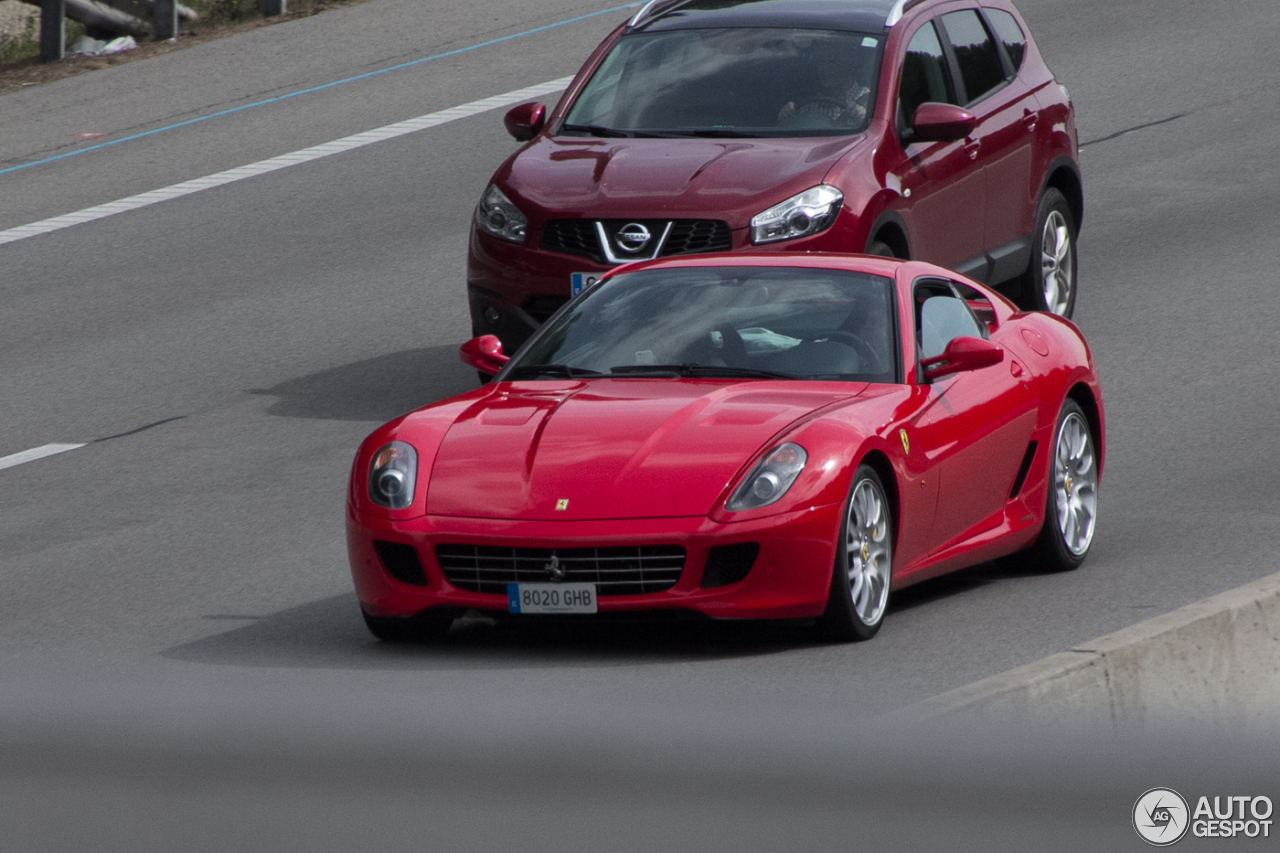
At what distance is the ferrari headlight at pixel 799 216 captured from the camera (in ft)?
35.4

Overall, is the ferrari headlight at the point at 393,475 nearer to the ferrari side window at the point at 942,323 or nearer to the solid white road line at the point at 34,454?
the ferrari side window at the point at 942,323

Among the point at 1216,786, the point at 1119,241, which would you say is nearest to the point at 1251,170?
the point at 1119,241

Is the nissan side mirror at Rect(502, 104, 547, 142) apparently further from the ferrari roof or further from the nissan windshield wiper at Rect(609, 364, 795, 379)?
the nissan windshield wiper at Rect(609, 364, 795, 379)

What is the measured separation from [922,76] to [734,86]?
3.52 ft

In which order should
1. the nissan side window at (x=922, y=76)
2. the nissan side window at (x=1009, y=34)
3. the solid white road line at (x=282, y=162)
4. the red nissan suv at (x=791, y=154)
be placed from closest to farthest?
1. the red nissan suv at (x=791, y=154)
2. the nissan side window at (x=922, y=76)
3. the nissan side window at (x=1009, y=34)
4. the solid white road line at (x=282, y=162)

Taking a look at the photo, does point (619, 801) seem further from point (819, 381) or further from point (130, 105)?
point (130, 105)

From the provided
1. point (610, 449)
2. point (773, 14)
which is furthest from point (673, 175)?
point (610, 449)

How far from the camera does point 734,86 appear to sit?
11867 mm

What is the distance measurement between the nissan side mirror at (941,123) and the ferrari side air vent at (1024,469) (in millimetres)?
3487

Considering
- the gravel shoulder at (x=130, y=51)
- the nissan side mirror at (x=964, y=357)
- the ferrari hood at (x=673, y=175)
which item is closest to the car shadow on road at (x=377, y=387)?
the ferrari hood at (x=673, y=175)

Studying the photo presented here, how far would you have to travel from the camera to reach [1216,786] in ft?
5.61

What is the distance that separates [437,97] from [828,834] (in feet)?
60.4

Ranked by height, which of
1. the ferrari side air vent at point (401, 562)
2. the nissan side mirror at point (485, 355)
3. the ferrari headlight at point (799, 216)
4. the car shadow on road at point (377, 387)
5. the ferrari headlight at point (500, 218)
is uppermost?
the nissan side mirror at point (485, 355)

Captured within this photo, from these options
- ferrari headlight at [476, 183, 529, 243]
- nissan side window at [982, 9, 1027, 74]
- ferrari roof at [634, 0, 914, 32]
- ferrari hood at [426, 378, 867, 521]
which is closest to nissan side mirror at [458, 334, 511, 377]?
ferrari hood at [426, 378, 867, 521]
